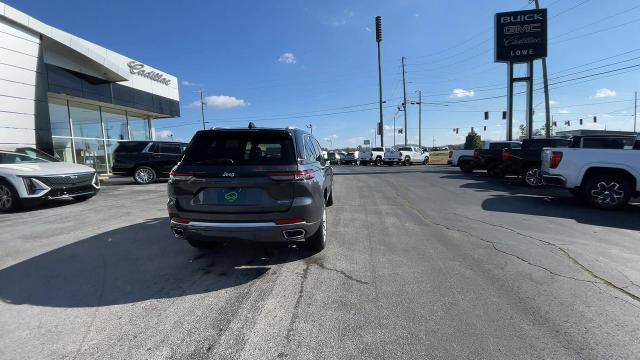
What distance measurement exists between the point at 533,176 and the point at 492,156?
135 inches

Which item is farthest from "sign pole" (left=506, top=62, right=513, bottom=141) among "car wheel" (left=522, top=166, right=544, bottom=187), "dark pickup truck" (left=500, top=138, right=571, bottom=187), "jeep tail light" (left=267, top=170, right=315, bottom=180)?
"jeep tail light" (left=267, top=170, right=315, bottom=180)

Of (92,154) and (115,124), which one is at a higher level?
(115,124)

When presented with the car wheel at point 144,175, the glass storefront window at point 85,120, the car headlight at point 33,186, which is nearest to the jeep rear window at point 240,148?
the car headlight at point 33,186

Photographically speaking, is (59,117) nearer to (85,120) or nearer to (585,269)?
(85,120)

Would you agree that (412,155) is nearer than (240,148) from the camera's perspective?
No

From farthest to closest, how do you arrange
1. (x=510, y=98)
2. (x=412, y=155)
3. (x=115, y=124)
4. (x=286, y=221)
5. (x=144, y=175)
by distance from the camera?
(x=412, y=155), (x=510, y=98), (x=115, y=124), (x=144, y=175), (x=286, y=221)

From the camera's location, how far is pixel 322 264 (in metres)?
4.53

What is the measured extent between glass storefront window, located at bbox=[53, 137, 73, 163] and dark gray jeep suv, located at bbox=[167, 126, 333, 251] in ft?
52.1

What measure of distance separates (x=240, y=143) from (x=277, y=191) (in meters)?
0.96

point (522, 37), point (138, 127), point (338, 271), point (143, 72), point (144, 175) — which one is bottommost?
point (338, 271)

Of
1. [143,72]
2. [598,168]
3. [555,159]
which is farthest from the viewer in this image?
[143,72]

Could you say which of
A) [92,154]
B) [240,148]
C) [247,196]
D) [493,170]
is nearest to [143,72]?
[92,154]

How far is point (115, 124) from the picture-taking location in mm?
21125

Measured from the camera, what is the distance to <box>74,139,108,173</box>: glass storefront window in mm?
18172
